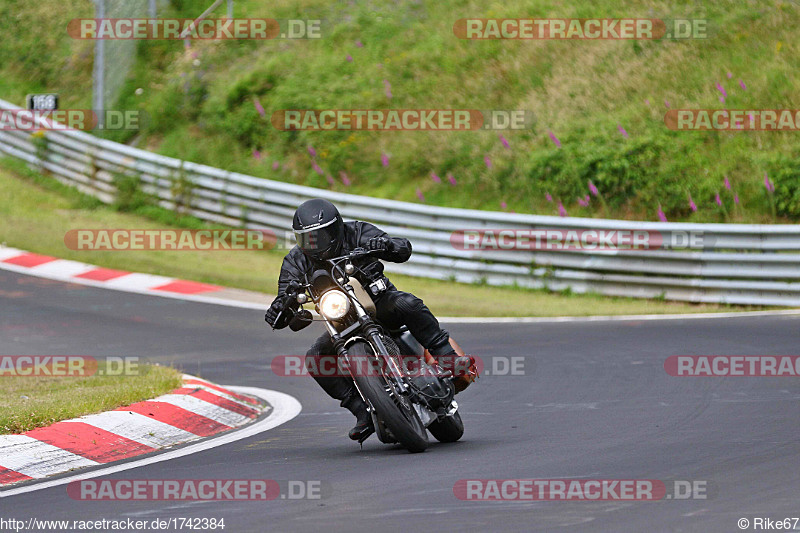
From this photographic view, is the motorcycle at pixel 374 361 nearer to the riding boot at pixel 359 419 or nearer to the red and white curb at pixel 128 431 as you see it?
the riding boot at pixel 359 419

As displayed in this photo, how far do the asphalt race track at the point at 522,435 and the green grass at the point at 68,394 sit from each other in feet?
3.79

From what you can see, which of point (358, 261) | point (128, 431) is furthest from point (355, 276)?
point (128, 431)

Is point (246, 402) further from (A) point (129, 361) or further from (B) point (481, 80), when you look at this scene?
(B) point (481, 80)

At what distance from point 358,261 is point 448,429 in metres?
1.21

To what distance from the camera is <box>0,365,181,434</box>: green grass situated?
8.08 metres

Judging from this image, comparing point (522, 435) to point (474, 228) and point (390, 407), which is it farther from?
point (474, 228)

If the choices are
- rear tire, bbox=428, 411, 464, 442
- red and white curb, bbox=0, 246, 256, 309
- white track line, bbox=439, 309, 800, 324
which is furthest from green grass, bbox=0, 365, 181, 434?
red and white curb, bbox=0, 246, 256, 309

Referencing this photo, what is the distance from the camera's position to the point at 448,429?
7.67 m

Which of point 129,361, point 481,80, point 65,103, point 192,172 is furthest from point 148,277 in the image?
point 65,103

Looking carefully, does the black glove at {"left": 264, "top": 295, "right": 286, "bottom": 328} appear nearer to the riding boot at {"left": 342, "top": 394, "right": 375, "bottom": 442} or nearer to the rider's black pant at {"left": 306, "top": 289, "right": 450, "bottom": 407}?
the rider's black pant at {"left": 306, "top": 289, "right": 450, "bottom": 407}

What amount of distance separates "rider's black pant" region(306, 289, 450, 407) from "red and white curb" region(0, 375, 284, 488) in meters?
1.22

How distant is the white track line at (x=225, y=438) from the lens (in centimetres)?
670

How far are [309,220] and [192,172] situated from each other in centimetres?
1440

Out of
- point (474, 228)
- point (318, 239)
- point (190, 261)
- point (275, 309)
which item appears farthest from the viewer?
point (190, 261)
